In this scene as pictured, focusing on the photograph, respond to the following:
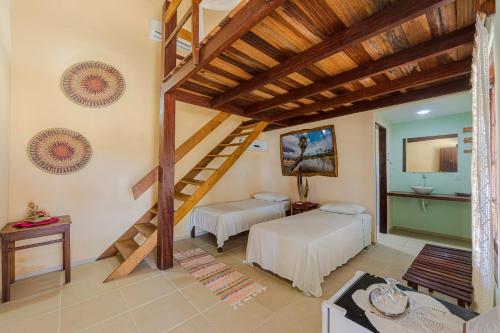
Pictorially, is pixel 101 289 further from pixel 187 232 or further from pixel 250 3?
pixel 250 3

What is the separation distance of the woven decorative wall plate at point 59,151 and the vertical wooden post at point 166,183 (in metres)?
1.13

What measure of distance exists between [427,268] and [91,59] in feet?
16.0

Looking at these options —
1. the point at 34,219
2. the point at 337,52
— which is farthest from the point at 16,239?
the point at 337,52

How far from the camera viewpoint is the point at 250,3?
1433 millimetres

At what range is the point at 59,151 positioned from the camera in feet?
8.71

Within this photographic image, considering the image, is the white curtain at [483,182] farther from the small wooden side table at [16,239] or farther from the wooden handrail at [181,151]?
the small wooden side table at [16,239]

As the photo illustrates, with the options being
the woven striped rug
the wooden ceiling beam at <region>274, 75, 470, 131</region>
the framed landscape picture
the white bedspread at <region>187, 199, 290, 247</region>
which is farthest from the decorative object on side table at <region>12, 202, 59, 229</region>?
the wooden ceiling beam at <region>274, 75, 470, 131</region>

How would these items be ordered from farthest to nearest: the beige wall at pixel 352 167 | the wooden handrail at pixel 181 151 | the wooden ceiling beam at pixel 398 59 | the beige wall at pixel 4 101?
the beige wall at pixel 352 167 → the wooden handrail at pixel 181 151 → the beige wall at pixel 4 101 → the wooden ceiling beam at pixel 398 59

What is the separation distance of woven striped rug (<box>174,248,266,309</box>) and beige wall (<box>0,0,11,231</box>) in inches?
83.8

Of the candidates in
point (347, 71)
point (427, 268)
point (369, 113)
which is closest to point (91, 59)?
point (347, 71)

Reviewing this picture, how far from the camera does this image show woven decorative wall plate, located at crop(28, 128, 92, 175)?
2529 mm

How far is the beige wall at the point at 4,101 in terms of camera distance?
2119 millimetres

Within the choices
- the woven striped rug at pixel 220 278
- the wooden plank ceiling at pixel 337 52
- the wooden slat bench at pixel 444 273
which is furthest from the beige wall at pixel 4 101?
the wooden slat bench at pixel 444 273

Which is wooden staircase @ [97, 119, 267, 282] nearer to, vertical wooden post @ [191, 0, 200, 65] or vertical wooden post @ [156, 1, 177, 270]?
vertical wooden post @ [156, 1, 177, 270]
